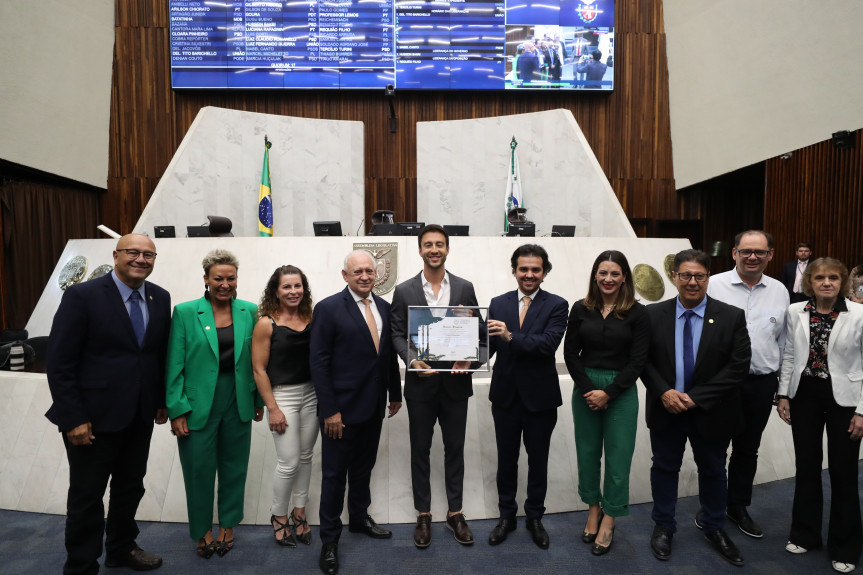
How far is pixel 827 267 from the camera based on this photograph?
244 centimetres

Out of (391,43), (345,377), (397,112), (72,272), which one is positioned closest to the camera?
(345,377)

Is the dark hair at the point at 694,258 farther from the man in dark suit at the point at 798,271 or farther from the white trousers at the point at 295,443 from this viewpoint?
the man in dark suit at the point at 798,271

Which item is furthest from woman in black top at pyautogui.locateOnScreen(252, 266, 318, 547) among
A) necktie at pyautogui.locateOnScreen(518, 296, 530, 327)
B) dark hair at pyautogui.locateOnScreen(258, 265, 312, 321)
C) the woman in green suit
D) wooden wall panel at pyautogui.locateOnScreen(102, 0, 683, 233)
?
wooden wall panel at pyautogui.locateOnScreen(102, 0, 683, 233)

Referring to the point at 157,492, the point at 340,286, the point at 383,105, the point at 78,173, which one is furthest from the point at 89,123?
the point at 157,492

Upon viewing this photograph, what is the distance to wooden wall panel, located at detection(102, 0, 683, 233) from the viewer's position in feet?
33.7

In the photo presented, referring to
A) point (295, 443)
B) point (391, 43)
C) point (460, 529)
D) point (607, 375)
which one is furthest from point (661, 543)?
point (391, 43)

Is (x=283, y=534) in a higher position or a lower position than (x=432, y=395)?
lower

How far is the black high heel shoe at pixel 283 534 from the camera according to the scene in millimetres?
2666

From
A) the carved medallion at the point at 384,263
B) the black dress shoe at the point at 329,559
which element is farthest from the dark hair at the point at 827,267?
the carved medallion at the point at 384,263

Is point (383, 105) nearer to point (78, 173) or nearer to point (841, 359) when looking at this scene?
point (78, 173)

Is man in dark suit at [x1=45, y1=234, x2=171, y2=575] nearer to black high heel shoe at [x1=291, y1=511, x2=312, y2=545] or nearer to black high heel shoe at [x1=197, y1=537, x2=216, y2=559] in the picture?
black high heel shoe at [x1=197, y1=537, x2=216, y2=559]

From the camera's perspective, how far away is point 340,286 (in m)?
5.37

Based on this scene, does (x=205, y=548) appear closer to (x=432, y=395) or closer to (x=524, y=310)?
(x=432, y=395)

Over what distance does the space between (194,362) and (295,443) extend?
0.69 metres
